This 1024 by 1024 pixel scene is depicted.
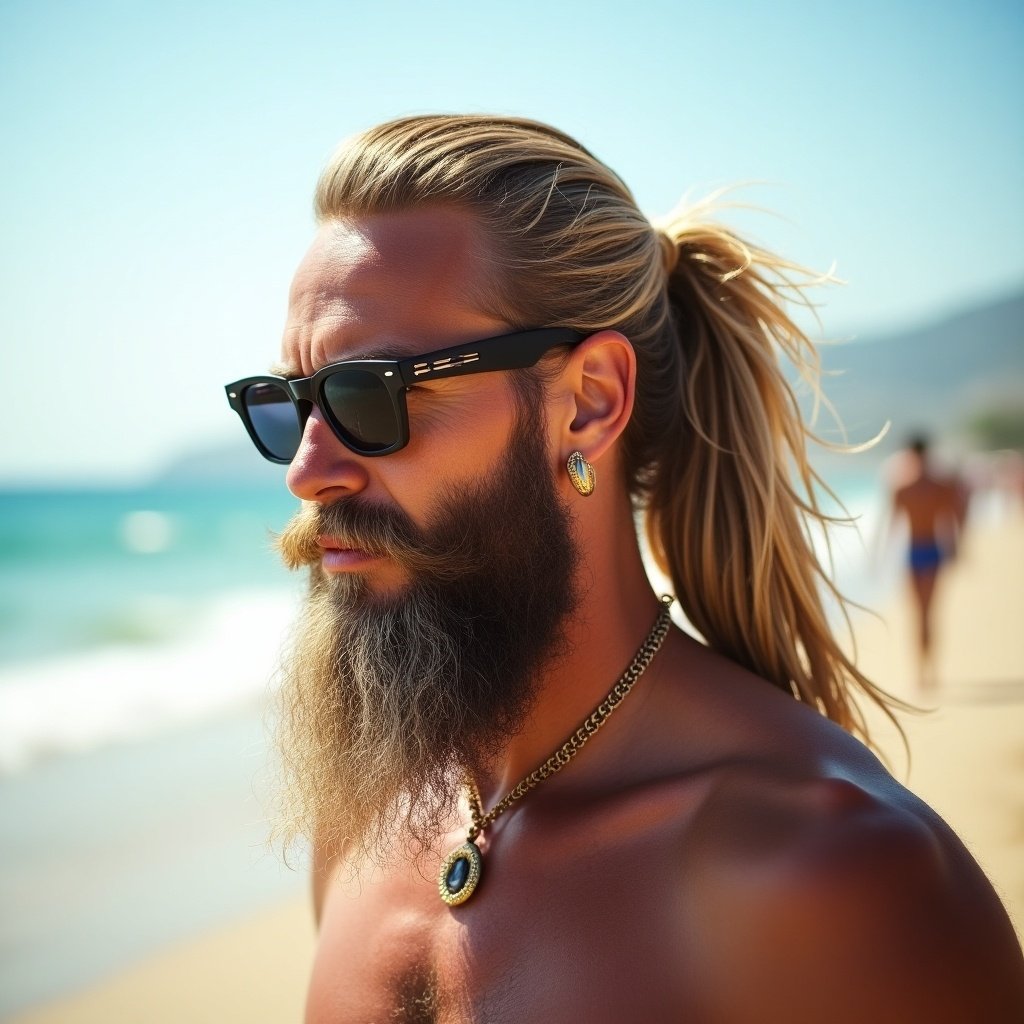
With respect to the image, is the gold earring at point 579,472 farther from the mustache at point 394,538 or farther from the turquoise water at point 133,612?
the turquoise water at point 133,612

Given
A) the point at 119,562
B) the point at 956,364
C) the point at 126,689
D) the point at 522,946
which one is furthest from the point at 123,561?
the point at 956,364

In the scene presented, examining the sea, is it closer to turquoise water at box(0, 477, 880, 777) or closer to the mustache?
turquoise water at box(0, 477, 880, 777)

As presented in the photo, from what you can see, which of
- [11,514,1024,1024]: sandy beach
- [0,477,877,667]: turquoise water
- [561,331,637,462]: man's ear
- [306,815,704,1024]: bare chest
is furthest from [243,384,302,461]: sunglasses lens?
[0,477,877,667]: turquoise water

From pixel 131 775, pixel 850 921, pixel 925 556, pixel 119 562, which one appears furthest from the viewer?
pixel 119 562

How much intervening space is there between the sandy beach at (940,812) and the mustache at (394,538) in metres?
1.12

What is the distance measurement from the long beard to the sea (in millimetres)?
233

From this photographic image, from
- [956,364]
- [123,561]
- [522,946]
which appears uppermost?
[522,946]

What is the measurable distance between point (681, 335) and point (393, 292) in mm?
866

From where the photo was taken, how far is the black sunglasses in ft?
6.31

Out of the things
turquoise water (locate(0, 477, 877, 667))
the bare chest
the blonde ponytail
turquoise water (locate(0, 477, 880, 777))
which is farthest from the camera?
turquoise water (locate(0, 477, 877, 667))

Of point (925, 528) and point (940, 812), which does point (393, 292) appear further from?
point (925, 528)

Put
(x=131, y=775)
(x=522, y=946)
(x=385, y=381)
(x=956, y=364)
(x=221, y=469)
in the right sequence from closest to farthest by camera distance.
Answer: (x=522, y=946), (x=385, y=381), (x=131, y=775), (x=221, y=469), (x=956, y=364)

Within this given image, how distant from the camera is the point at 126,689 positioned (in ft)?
38.2

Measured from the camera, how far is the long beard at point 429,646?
2.00m
